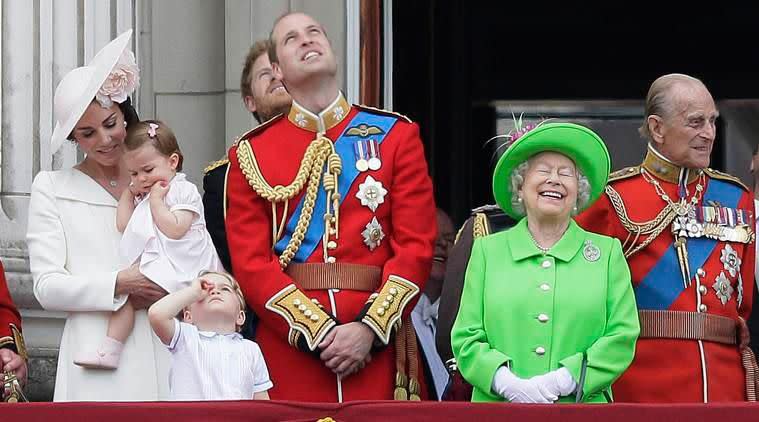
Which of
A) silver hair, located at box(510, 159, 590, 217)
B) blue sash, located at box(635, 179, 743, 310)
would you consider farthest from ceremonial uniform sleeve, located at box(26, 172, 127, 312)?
blue sash, located at box(635, 179, 743, 310)

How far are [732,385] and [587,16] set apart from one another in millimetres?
4327

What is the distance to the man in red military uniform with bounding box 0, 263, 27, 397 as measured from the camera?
21.7ft

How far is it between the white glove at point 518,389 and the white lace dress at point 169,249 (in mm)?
1037

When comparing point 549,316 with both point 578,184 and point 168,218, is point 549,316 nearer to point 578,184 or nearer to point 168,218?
point 578,184

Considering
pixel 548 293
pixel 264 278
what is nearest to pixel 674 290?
pixel 548 293

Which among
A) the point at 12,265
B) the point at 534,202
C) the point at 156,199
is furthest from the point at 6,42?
the point at 534,202

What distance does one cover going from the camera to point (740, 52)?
1043cm

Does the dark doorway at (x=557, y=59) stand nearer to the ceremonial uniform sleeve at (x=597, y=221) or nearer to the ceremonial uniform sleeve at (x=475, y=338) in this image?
the ceremonial uniform sleeve at (x=597, y=221)

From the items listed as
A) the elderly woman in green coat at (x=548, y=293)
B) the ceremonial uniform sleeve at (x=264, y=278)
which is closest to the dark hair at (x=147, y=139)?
the ceremonial uniform sleeve at (x=264, y=278)

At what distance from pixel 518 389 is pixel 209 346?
893mm

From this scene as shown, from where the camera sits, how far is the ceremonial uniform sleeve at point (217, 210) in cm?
679

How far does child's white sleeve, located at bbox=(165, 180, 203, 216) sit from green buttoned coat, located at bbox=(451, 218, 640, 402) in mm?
933

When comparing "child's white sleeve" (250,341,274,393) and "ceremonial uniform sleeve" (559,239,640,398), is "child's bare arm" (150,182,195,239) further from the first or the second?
"ceremonial uniform sleeve" (559,239,640,398)

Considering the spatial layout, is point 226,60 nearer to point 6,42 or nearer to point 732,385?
point 6,42
